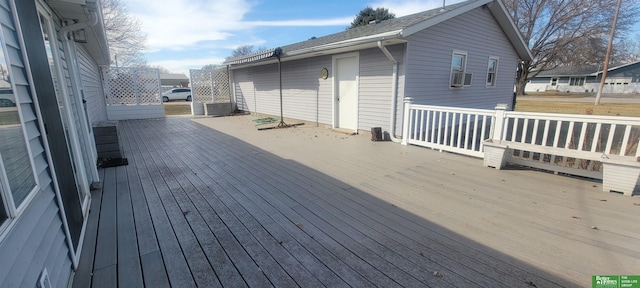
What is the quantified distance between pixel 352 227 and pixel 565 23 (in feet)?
89.5

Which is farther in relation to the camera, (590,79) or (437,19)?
(590,79)

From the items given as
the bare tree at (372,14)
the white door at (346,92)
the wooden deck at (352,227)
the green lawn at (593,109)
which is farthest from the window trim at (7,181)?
the bare tree at (372,14)

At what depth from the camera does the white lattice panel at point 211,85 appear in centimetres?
1214

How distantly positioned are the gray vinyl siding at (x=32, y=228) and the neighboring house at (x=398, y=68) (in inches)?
208

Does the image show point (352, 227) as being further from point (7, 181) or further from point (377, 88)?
point (377, 88)

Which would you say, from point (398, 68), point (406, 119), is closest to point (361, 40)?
point (398, 68)

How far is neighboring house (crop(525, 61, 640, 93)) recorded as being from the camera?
35.1m

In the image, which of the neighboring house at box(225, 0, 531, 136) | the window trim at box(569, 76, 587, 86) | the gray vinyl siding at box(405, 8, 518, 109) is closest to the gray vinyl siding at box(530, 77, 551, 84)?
the window trim at box(569, 76, 587, 86)

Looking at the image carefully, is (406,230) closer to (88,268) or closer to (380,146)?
(88,268)

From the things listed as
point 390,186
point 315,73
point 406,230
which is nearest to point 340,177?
point 390,186

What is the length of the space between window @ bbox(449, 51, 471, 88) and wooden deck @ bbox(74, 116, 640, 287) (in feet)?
13.1

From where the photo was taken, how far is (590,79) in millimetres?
37906

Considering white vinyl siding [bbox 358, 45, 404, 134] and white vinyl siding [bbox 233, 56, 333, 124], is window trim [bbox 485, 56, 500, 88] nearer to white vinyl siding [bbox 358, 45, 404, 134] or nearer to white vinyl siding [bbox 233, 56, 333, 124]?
white vinyl siding [bbox 358, 45, 404, 134]

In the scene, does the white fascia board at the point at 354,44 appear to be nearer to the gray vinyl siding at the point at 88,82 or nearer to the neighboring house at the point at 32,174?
the gray vinyl siding at the point at 88,82
